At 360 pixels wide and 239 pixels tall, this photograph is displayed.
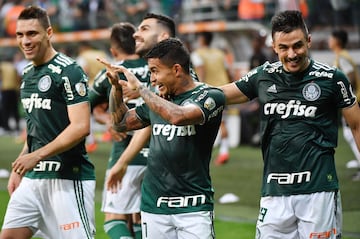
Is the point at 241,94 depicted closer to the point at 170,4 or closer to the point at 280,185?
the point at 280,185

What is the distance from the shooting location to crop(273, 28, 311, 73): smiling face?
5.44m

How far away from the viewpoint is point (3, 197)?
1054 cm

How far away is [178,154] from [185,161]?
7 cm

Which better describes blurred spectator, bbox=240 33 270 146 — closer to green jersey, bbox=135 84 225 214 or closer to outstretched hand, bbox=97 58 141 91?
green jersey, bbox=135 84 225 214

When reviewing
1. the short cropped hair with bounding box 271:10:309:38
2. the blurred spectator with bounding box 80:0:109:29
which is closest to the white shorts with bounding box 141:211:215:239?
the short cropped hair with bounding box 271:10:309:38

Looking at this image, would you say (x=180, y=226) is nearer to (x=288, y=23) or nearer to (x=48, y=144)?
(x=48, y=144)

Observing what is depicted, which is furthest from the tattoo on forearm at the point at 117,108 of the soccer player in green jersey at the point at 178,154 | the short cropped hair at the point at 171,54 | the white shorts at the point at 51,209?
the white shorts at the point at 51,209

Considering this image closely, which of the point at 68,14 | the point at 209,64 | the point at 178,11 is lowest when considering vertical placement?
the point at 68,14

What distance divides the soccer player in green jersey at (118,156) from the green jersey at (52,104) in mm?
1204

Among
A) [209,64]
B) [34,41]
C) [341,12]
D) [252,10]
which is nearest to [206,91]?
[34,41]

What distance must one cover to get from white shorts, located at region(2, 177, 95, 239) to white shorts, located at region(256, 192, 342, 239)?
53.9 inches

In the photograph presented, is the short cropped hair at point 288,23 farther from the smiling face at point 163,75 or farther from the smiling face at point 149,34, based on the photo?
the smiling face at point 149,34

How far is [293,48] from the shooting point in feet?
17.9

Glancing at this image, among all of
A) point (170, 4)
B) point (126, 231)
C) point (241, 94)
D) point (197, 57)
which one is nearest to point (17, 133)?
point (170, 4)
